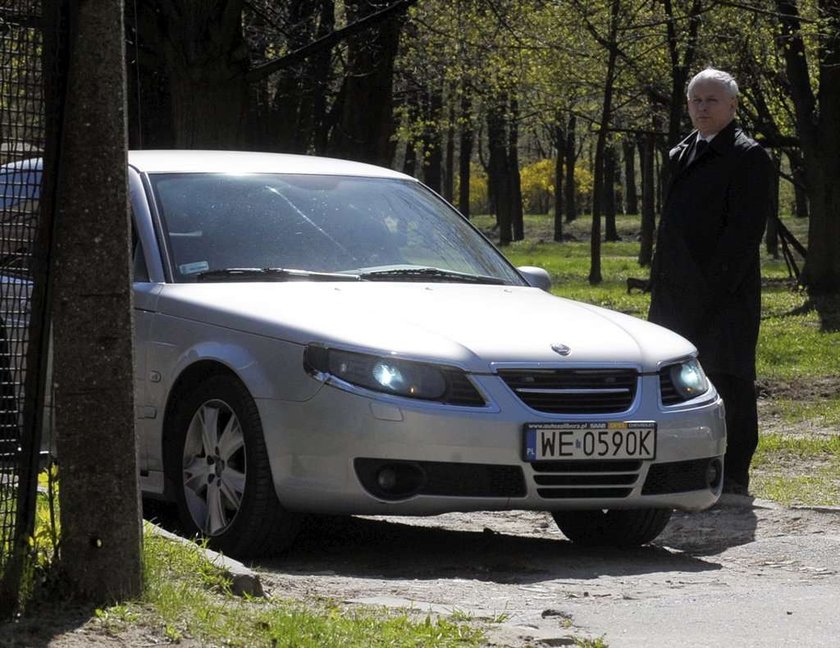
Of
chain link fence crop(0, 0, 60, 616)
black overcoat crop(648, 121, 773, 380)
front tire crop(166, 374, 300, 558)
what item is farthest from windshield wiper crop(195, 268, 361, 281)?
black overcoat crop(648, 121, 773, 380)

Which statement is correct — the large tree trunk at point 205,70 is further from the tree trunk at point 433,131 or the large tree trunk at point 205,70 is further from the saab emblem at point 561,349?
the tree trunk at point 433,131

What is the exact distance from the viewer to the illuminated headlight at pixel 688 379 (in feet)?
21.9

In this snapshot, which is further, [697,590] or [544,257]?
[544,257]

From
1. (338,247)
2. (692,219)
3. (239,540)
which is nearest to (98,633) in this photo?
(239,540)

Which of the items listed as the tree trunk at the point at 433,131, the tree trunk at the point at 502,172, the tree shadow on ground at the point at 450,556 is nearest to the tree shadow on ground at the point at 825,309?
the tree trunk at the point at 433,131

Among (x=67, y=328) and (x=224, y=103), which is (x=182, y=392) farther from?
(x=224, y=103)

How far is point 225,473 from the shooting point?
6391 mm

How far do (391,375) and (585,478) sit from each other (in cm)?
86

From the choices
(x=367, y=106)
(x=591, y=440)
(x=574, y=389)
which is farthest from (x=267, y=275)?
(x=367, y=106)

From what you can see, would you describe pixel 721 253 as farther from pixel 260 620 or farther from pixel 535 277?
pixel 260 620

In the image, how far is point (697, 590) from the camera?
19.4ft

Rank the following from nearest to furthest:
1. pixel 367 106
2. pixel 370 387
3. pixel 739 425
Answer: pixel 370 387 < pixel 739 425 < pixel 367 106

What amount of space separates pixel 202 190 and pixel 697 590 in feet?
9.36

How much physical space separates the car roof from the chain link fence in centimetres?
260
